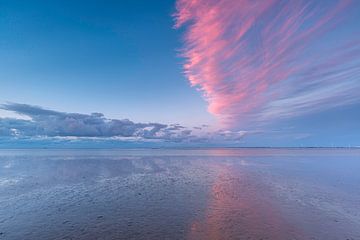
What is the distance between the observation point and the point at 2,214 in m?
20.9

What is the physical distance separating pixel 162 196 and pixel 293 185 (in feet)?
70.9

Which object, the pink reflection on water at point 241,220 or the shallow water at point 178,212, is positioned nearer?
the pink reflection on water at point 241,220

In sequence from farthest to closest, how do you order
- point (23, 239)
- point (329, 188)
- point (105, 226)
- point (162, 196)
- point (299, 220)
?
1. point (329, 188)
2. point (162, 196)
3. point (299, 220)
4. point (105, 226)
5. point (23, 239)

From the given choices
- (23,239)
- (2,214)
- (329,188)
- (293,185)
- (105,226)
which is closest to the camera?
(23,239)

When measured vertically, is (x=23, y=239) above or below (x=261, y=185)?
below

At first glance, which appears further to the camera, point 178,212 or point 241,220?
point 178,212

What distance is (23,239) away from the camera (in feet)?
50.9

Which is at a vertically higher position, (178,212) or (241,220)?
(241,220)

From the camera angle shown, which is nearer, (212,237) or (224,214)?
(212,237)

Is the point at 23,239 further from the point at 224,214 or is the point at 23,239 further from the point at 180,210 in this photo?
the point at 224,214

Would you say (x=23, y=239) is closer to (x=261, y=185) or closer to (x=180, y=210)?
(x=180, y=210)

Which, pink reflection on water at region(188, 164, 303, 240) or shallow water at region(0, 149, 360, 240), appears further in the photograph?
shallow water at region(0, 149, 360, 240)

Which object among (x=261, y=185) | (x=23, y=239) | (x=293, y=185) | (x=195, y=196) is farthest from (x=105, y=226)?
(x=293, y=185)

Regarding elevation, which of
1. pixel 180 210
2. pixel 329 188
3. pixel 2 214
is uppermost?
pixel 329 188
